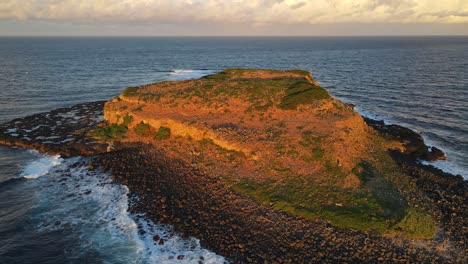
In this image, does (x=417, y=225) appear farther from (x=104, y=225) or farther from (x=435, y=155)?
(x=104, y=225)

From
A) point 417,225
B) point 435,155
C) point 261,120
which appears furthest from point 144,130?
point 435,155

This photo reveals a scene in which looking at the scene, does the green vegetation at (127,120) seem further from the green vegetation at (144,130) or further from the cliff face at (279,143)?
the green vegetation at (144,130)

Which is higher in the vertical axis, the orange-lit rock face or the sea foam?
the orange-lit rock face

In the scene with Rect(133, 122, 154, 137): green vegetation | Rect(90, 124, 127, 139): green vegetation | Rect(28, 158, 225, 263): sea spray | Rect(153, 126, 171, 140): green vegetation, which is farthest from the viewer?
Rect(90, 124, 127, 139): green vegetation

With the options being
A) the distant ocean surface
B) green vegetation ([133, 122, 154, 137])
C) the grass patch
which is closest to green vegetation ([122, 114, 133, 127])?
green vegetation ([133, 122, 154, 137])

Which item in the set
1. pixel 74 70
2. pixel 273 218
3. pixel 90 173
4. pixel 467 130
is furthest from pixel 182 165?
pixel 74 70

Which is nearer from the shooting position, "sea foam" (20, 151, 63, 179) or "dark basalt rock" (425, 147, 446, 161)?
"sea foam" (20, 151, 63, 179)

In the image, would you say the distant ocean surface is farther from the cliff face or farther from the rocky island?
the cliff face
